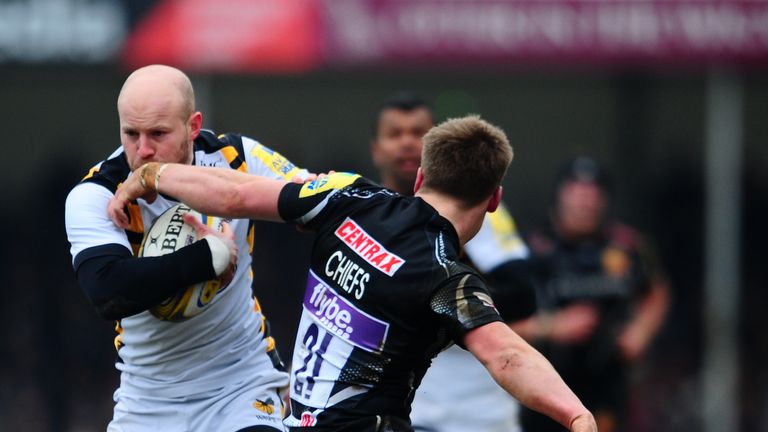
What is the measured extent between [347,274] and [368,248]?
100 mm

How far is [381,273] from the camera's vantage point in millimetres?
3814

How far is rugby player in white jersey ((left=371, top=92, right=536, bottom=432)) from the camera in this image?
552 centimetres

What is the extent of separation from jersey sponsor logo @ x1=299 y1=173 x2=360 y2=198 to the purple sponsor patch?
0.25 m


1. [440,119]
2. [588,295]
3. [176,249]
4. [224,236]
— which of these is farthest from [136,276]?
[440,119]

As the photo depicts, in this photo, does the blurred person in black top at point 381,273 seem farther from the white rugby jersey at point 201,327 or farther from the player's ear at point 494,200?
the white rugby jersey at point 201,327

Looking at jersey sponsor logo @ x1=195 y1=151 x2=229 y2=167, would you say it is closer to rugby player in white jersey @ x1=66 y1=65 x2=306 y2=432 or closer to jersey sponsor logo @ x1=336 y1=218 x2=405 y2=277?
rugby player in white jersey @ x1=66 y1=65 x2=306 y2=432

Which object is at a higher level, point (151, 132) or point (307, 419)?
point (151, 132)

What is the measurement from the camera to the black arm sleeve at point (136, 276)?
162 inches

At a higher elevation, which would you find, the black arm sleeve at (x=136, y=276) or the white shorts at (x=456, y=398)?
the black arm sleeve at (x=136, y=276)

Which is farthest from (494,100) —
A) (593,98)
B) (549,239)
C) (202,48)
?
(549,239)

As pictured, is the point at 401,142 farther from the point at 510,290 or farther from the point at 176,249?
the point at 176,249

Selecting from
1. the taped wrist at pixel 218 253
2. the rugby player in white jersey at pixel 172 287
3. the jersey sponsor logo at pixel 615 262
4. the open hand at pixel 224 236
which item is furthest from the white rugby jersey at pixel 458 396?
the jersey sponsor logo at pixel 615 262

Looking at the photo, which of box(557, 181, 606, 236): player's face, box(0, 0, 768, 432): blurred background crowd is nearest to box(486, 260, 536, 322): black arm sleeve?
box(557, 181, 606, 236): player's face

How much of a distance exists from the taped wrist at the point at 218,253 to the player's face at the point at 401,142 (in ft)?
5.75
